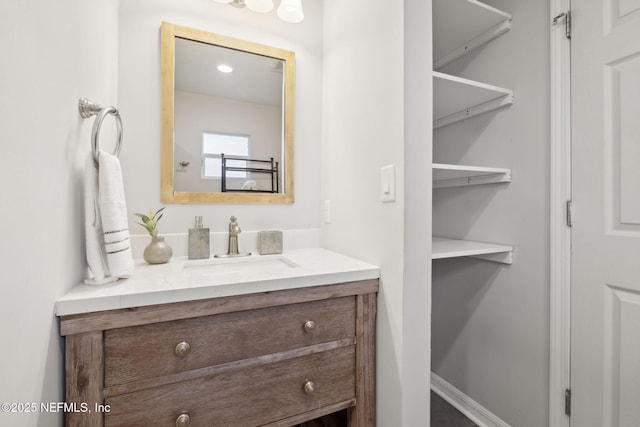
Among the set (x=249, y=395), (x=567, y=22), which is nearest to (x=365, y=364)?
(x=249, y=395)

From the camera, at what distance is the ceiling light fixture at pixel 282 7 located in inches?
53.1

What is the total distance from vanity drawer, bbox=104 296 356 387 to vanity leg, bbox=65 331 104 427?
0.02m

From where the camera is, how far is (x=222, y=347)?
0.82 metres

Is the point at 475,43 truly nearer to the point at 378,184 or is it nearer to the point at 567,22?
the point at 567,22

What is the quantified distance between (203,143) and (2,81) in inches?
33.5

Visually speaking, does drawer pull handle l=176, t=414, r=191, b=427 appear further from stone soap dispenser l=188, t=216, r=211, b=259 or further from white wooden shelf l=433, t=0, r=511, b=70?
white wooden shelf l=433, t=0, r=511, b=70

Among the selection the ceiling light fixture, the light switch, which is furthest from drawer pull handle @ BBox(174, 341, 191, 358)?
the ceiling light fixture

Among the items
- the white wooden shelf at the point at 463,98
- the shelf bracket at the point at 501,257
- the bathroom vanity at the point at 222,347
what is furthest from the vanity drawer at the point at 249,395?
the white wooden shelf at the point at 463,98

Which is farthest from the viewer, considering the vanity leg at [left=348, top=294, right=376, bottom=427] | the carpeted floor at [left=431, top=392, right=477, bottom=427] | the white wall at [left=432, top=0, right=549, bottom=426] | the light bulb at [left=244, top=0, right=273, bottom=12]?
the carpeted floor at [left=431, top=392, right=477, bottom=427]

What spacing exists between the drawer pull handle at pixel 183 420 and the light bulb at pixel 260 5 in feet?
5.55

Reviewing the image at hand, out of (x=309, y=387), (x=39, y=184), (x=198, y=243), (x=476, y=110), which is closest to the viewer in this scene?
(x=39, y=184)

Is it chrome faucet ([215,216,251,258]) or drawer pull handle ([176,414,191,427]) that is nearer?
drawer pull handle ([176,414,191,427])

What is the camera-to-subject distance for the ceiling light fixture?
1350 millimetres

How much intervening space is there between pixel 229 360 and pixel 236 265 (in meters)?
0.50
